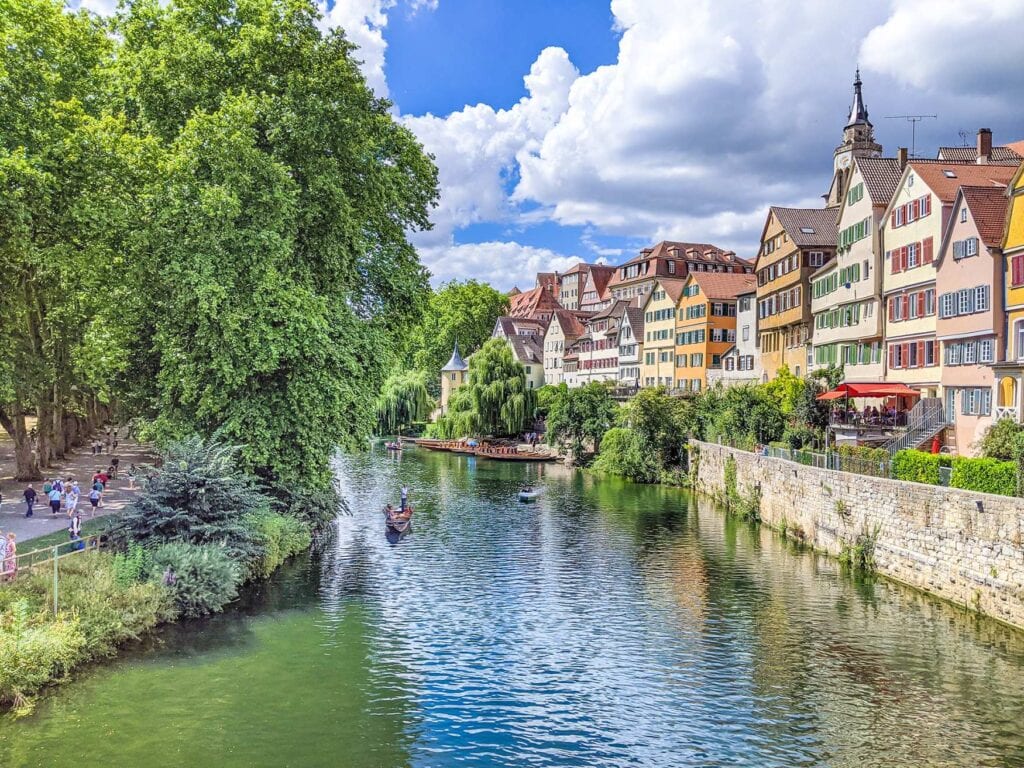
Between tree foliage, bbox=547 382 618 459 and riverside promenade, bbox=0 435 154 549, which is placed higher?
tree foliage, bbox=547 382 618 459

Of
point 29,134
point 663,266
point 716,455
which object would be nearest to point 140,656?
point 29,134

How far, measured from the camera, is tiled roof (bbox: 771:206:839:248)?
177 ft

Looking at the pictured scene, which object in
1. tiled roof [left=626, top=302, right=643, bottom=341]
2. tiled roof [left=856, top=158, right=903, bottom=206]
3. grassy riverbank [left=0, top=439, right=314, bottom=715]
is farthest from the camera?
tiled roof [left=626, top=302, right=643, bottom=341]

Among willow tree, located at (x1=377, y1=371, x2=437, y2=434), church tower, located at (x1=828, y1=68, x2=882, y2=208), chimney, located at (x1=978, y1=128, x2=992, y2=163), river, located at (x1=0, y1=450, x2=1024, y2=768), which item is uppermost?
church tower, located at (x1=828, y1=68, x2=882, y2=208)

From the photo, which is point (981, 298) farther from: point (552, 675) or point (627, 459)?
point (627, 459)

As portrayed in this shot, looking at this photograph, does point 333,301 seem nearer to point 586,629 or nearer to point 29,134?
point 29,134

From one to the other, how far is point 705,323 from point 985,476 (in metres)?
47.9

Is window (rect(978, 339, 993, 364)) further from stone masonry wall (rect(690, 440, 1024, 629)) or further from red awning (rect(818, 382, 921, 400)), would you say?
stone masonry wall (rect(690, 440, 1024, 629))

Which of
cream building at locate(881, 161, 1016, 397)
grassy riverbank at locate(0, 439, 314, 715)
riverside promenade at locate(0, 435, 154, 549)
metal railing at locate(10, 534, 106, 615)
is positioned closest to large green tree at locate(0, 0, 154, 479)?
riverside promenade at locate(0, 435, 154, 549)

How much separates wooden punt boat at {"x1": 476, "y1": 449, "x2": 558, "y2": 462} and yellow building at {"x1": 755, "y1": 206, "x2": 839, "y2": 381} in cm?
2034

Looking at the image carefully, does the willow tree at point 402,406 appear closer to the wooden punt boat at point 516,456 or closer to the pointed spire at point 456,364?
the pointed spire at point 456,364

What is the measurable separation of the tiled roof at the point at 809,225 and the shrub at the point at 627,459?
17.0m

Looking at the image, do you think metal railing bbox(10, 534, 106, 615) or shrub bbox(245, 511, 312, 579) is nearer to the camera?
metal railing bbox(10, 534, 106, 615)

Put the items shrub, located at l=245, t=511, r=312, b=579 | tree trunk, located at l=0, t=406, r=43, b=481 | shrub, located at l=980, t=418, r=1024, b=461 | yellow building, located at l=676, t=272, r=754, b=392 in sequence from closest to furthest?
shrub, located at l=245, t=511, r=312, b=579
shrub, located at l=980, t=418, r=1024, b=461
tree trunk, located at l=0, t=406, r=43, b=481
yellow building, located at l=676, t=272, r=754, b=392
